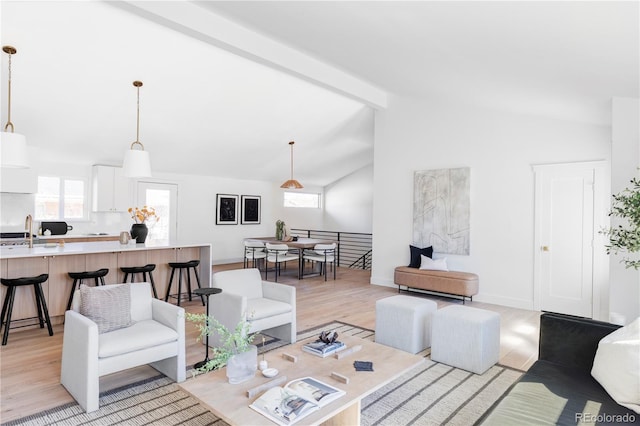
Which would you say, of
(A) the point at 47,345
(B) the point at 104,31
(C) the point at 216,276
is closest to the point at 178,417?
(C) the point at 216,276

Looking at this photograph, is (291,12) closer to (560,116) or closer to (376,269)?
(560,116)

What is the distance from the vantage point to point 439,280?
5918 mm

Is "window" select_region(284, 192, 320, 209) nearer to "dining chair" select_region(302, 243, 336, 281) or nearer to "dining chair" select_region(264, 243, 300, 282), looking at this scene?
"dining chair" select_region(302, 243, 336, 281)

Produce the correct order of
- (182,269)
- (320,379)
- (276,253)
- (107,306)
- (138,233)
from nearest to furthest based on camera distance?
(320,379), (107,306), (138,233), (182,269), (276,253)

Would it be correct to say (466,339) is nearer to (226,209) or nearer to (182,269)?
(182,269)

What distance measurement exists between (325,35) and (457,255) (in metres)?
4.04

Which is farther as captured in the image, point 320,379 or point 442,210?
point 442,210

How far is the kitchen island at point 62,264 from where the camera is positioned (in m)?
4.15

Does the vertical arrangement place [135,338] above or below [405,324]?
above

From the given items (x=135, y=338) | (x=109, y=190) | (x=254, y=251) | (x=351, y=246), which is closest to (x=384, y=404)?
(x=135, y=338)

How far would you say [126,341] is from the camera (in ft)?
9.04

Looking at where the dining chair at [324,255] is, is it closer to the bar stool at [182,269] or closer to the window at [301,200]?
the bar stool at [182,269]

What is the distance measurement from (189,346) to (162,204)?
18.0 feet

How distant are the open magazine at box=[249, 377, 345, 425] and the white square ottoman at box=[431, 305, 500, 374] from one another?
1.71m
